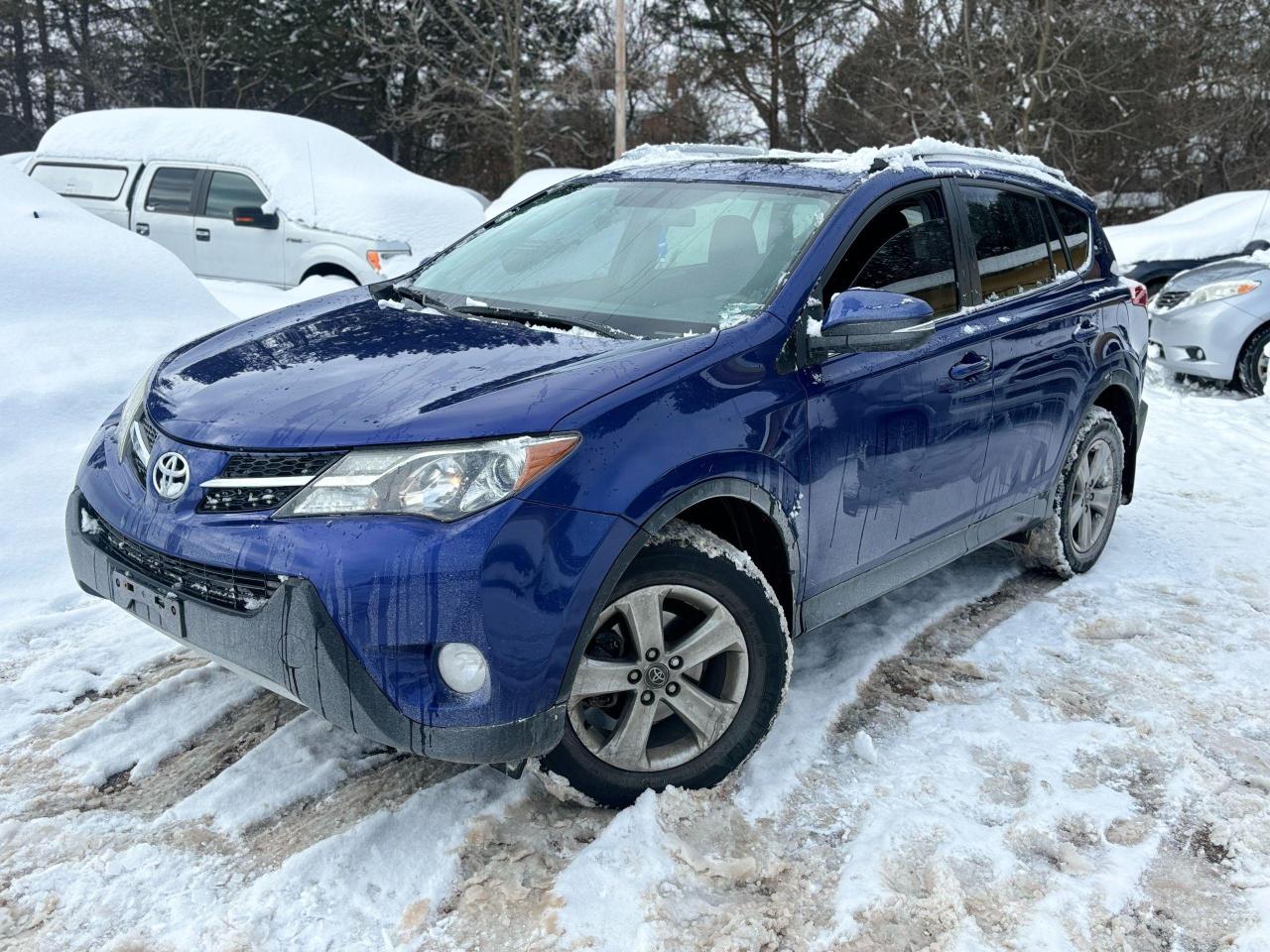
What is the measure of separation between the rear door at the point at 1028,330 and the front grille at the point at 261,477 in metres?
2.40

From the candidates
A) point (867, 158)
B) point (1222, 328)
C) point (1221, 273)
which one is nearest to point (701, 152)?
point (867, 158)

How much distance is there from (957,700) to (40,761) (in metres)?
2.76

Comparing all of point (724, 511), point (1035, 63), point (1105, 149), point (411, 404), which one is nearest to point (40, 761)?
point (411, 404)

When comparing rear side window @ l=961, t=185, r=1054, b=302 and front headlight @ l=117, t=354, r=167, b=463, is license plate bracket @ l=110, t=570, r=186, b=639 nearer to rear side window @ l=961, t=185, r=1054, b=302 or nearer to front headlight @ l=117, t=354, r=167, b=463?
front headlight @ l=117, t=354, r=167, b=463

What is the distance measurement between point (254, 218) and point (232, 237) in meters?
0.31

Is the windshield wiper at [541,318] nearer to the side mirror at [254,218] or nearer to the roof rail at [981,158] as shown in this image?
the roof rail at [981,158]

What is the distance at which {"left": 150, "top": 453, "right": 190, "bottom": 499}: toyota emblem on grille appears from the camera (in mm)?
2705

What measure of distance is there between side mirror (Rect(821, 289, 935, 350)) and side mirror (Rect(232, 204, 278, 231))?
8.24m

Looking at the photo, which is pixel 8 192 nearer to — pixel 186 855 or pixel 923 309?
pixel 186 855

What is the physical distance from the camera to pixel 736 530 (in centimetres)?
317

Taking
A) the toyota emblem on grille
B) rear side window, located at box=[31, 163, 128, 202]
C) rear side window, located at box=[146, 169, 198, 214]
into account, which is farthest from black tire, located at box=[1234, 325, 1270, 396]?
rear side window, located at box=[31, 163, 128, 202]

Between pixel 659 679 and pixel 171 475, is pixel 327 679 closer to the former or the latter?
pixel 171 475

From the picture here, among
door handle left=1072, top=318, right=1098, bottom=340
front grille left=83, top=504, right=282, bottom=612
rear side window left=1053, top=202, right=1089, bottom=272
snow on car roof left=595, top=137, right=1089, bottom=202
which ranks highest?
snow on car roof left=595, top=137, right=1089, bottom=202

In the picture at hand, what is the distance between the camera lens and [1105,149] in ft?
78.0
